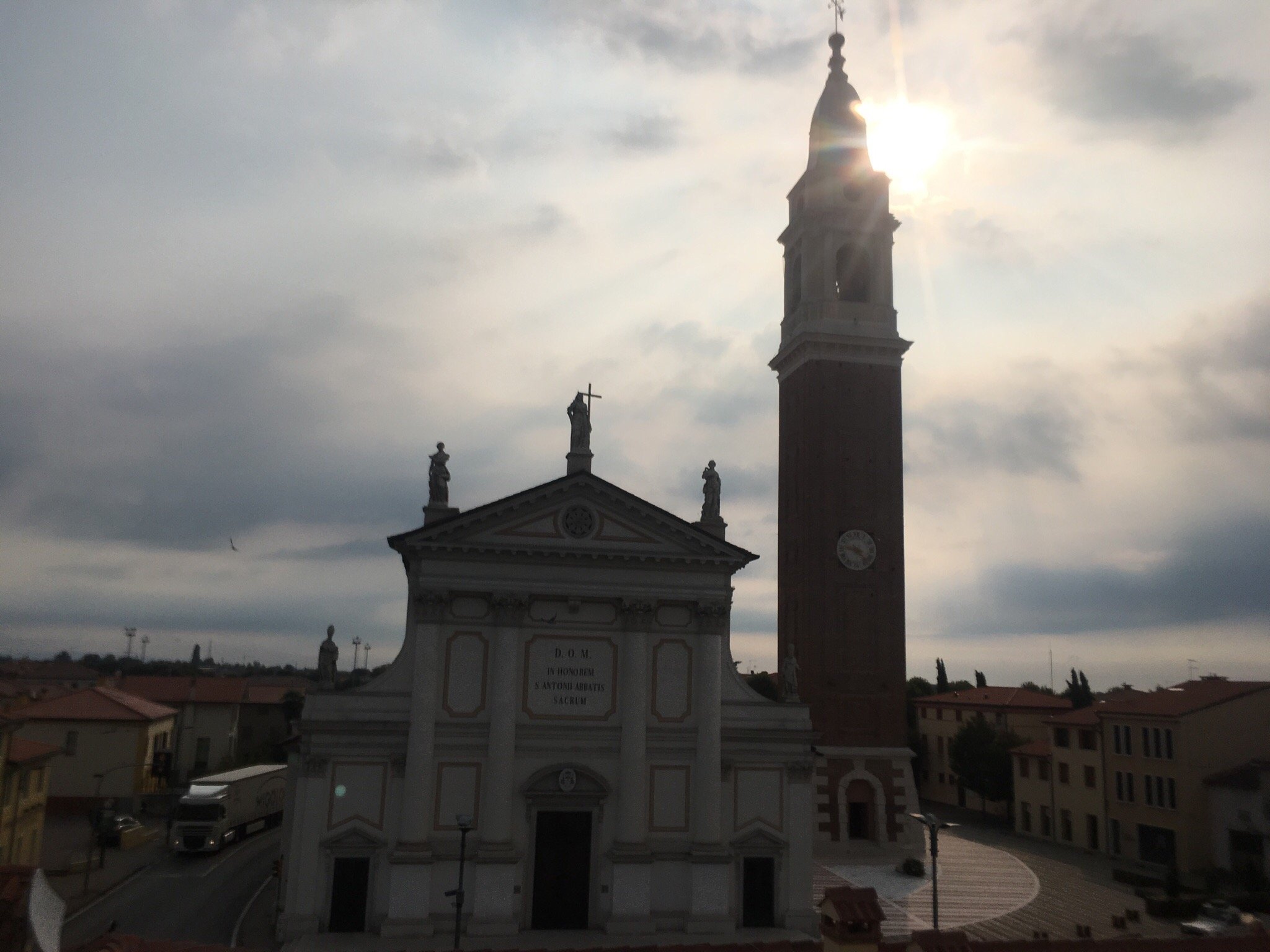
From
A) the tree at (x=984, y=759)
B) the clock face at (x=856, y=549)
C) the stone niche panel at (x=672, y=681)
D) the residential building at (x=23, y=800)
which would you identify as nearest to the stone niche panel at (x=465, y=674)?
the stone niche panel at (x=672, y=681)

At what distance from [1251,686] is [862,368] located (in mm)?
24834

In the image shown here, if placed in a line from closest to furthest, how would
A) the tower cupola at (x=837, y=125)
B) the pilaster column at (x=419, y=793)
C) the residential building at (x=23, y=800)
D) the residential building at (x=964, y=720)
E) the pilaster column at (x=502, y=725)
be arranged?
the pilaster column at (x=419, y=793) < the pilaster column at (x=502, y=725) < the residential building at (x=23, y=800) < the tower cupola at (x=837, y=125) < the residential building at (x=964, y=720)

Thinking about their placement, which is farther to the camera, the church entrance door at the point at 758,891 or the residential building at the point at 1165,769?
the residential building at the point at 1165,769

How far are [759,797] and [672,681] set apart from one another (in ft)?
15.9

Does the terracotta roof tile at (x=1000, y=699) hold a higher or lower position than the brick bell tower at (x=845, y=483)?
lower

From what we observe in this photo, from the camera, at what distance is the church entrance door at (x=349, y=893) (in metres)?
28.4

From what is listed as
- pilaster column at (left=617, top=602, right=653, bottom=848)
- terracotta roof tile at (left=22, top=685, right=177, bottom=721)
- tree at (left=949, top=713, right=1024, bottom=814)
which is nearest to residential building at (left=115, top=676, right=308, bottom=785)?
terracotta roof tile at (left=22, top=685, right=177, bottom=721)

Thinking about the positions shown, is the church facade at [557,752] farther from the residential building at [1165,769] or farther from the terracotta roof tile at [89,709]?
the terracotta roof tile at [89,709]

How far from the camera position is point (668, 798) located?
3088 centimetres

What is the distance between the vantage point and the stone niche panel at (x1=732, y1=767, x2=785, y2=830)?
31328mm

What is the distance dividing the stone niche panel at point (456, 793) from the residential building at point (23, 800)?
58.4ft

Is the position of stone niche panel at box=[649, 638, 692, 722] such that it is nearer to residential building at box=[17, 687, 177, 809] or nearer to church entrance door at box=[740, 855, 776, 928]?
church entrance door at box=[740, 855, 776, 928]

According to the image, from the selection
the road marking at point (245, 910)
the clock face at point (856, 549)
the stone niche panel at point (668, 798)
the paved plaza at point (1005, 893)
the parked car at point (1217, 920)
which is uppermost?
the clock face at point (856, 549)

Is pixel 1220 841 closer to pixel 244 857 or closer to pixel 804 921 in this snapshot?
pixel 804 921
